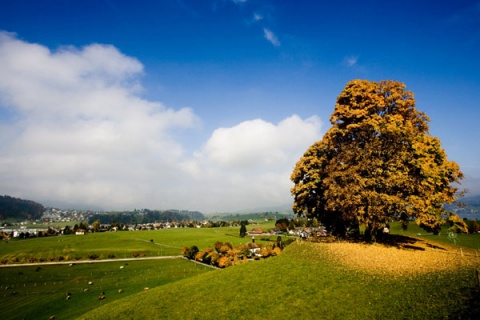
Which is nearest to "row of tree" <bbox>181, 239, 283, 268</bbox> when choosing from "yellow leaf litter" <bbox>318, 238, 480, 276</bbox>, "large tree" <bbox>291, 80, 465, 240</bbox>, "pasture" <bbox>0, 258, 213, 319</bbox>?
"pasture" <bbox>0, 258, 213, 319</bbox>

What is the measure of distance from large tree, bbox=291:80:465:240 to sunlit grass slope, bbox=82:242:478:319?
4.12 metres

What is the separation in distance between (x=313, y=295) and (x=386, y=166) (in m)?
14.5

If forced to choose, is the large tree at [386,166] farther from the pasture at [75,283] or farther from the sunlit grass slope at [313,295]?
the pasture at [75,283]

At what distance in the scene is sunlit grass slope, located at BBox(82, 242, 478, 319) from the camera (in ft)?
50.6

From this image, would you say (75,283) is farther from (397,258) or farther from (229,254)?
(397,258)

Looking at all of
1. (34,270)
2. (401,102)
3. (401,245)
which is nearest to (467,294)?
(401,245)

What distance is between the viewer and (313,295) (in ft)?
61.9

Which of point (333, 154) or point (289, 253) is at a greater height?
point (333, 154)

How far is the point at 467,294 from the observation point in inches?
597

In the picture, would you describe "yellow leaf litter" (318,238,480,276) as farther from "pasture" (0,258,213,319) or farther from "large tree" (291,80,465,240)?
"pasture" (0,258,213,319)

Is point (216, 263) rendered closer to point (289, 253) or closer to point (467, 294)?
point (289, 253)

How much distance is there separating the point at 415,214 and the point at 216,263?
63.7 m

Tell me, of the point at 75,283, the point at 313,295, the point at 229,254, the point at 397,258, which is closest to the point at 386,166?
the point at 397,258

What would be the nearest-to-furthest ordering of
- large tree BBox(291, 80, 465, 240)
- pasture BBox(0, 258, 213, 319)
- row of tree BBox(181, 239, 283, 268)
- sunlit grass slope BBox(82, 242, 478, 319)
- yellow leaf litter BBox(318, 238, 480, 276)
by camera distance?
1. sunlit grass slope BBox(82, 242, 478, 319)
2. yellow leaf litter BBox(318, 238, 480, 276)
3. large tree BBox(291, 80, 465, 240)
4. pasture BBox(0, 258, 213, 319)
5. row of tree BBox(181, 239, 283, 268)
